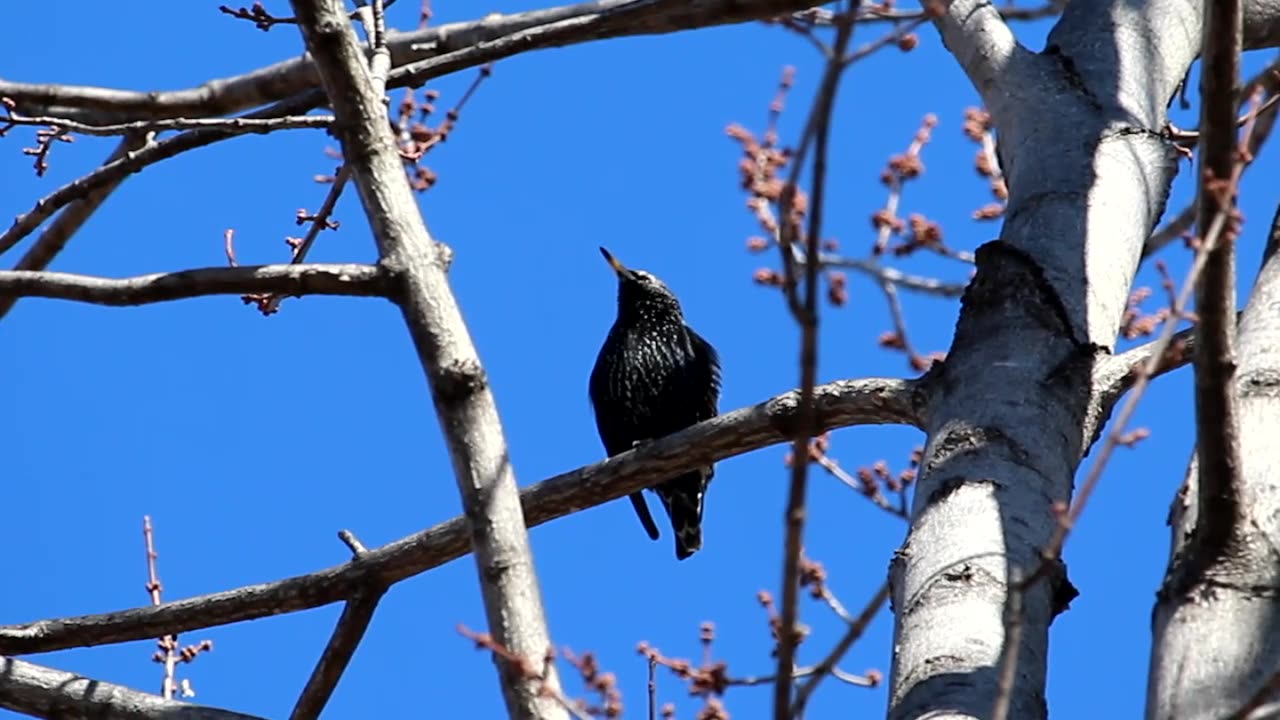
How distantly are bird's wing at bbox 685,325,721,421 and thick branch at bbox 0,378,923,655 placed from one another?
2960mm

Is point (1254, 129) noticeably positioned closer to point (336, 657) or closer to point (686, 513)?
point (336, 657)

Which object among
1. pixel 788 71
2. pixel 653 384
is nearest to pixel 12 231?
pixel 788 71

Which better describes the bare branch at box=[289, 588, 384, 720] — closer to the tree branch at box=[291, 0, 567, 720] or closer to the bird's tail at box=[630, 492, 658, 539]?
the tree branch at box=[291, 0, 567, 720]

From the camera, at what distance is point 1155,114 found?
3.23 meters

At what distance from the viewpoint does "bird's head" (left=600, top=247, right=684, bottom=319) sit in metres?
6.46

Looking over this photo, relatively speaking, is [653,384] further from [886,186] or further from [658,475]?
[658,475]

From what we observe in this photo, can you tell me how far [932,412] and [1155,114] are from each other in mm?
935

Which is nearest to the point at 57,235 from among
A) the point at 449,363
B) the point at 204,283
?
the point at 204,283

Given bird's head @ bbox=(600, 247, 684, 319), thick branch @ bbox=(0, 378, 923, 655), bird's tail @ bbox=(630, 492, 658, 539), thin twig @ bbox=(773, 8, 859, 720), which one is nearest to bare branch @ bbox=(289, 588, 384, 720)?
thick branch @ bbox=(0, 378, 923, 655)

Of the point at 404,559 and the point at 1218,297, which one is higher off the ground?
the point at 404,559

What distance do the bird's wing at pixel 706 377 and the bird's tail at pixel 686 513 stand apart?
223 millimetres

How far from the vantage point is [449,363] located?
6.41ft

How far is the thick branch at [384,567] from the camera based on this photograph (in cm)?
294

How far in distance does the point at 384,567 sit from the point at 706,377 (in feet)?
10.6
